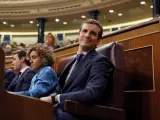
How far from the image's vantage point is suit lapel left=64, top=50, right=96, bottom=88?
53.5 inches

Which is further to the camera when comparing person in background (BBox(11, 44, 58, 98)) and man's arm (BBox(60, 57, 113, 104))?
person in background (BBox(11, 44, 58, 98))

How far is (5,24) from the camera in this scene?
12023 millimetres

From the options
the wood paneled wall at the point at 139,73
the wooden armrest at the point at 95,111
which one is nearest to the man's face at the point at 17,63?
the wood paneled wall at the point at 139,73

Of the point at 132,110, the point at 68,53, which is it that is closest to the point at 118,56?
the point at 132,110

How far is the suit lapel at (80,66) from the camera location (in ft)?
4.46

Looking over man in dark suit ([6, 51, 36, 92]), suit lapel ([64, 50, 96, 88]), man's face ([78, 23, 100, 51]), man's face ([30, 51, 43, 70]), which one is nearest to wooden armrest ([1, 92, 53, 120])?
suit lapel ([64, 50, 96, 88])

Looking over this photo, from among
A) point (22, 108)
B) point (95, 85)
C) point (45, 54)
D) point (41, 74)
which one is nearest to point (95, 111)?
point (95, 85)

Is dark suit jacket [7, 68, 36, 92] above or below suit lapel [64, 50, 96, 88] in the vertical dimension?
Result: below

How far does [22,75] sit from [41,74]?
0.47 metres

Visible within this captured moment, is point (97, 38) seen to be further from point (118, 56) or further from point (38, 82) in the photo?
point (38, 82)

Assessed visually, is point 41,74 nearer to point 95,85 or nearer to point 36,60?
point 36,60

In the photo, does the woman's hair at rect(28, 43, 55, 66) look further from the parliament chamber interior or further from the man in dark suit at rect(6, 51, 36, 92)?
the man in dark suit at rect(6, 51, 36, 92)

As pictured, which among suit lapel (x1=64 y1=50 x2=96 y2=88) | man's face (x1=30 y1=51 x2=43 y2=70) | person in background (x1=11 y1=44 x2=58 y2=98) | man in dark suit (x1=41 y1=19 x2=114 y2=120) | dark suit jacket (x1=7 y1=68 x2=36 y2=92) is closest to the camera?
man in dark suit (x1=41 y1=19 x2=114 y2=120)

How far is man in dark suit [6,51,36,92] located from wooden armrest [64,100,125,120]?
0.86 metres
